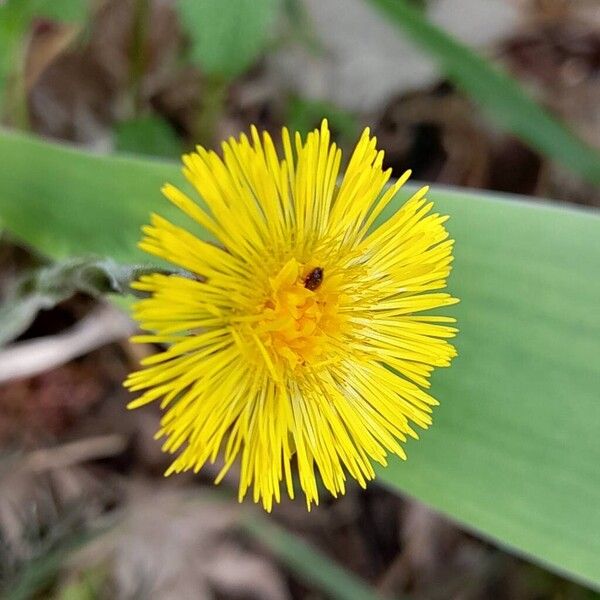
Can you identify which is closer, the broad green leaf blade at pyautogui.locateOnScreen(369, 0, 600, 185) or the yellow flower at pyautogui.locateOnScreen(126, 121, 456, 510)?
the yellow flower at pyautogui.locateOnScreen(126, 121, 456, 510)

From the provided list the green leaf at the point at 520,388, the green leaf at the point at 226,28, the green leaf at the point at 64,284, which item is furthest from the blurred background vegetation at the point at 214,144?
the green leaf at the point at 520,388

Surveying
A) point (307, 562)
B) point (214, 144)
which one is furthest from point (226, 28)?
point (307, 562)

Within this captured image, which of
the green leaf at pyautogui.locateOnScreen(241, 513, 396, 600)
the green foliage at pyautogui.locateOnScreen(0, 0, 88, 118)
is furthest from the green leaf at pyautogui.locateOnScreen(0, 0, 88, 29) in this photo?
the green leaf at pyautogui.locateOnScreen(241, 513, 396, 600)

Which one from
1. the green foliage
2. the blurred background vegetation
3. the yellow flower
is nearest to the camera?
the yellow flower

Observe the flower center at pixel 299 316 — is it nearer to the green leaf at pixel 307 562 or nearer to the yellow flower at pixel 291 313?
the yellow flower at pixel 291 313

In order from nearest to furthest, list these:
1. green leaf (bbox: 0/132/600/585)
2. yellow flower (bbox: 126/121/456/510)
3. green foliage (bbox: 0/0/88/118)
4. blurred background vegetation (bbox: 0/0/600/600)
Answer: yellow flower (bbox: 126/121/456/510)
green leaf (bbox: 0/132/600/585)
green foliage (bbox: 0/0/88/118)
blurred background vegetation (bbox: 0/0/600/600)

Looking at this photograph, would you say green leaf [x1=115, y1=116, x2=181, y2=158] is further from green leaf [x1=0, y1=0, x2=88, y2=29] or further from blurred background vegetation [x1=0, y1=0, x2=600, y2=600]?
green leaf [x1=0, y1=0, x2=88, y2=29]
